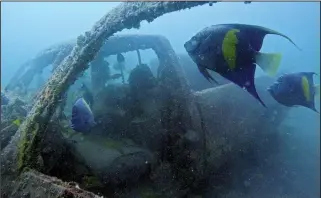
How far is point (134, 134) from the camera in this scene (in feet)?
18.9

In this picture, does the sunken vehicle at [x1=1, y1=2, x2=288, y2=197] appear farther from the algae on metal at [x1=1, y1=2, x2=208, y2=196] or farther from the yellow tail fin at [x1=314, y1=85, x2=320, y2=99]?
the yellow tail fin at [x1=314, y1=85, x2=320, y2=99]

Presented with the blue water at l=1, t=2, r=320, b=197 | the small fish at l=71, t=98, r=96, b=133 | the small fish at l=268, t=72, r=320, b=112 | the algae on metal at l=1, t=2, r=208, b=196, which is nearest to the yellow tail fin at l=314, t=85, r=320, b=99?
the small fish at l=268, t=72, r=320, b=112

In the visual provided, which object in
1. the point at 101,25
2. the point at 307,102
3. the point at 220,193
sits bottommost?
the point at 220,193

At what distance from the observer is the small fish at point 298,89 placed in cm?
308

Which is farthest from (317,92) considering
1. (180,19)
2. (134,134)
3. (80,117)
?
(180,19)

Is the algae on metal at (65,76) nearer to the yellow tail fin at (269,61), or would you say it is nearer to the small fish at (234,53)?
the small fish at (234,53)

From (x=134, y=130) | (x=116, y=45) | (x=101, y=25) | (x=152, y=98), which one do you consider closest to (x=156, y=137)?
(x=134, y=130)

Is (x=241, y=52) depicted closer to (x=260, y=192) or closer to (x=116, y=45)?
(x=260, y=192)

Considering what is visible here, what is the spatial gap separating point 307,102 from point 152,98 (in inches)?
133

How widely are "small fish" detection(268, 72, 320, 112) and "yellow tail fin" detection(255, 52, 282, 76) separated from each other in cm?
128

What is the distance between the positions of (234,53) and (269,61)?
23 cm

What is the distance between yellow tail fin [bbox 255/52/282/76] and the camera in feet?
6.45

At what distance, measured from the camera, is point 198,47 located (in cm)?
221

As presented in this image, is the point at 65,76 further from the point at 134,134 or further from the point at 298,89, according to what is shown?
the point at 298,89
